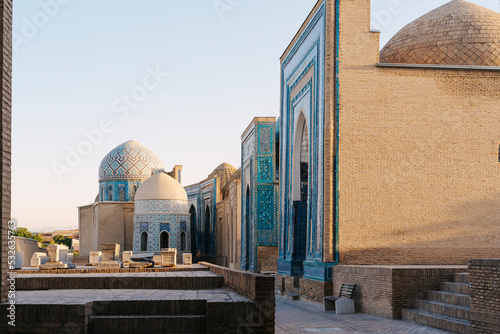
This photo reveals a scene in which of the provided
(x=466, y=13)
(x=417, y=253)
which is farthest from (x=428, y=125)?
(x=466, y=13)

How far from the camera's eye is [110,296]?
5.54 m

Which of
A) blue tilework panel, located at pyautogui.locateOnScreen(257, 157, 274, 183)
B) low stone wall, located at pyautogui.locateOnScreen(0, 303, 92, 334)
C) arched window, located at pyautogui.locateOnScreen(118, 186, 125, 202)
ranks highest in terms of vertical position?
blue tilework panel, located at pyautogui.locateOnScreen(257, 157, 274, 183)

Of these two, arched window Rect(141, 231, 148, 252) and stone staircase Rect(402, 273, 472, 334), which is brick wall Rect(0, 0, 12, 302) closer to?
stone staircase Rect(402, 273, 472, 334)

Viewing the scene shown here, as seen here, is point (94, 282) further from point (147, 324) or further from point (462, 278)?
point (462, 278)

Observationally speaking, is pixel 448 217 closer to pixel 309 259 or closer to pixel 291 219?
pixel 309 259

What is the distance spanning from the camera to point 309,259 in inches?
525

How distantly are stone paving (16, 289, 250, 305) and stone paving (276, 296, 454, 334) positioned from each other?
2.23m

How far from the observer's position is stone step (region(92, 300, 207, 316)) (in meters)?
5.12

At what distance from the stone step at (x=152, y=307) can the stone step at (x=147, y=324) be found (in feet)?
0.42

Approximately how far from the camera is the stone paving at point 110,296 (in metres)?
5.11

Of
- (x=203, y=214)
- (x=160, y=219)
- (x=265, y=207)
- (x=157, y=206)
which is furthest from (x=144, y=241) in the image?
(x=265, y=207)

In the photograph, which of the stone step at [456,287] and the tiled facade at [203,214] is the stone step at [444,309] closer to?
the stone step at [456,287]

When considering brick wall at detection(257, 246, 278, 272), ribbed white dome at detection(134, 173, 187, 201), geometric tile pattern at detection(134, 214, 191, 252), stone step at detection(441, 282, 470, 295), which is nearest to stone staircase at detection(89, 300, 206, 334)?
stone step at detection(441, 282, 470, 295)

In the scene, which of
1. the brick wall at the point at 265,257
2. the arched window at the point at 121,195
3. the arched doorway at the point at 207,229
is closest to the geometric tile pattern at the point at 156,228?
the arched doorway at the point at 207,229
